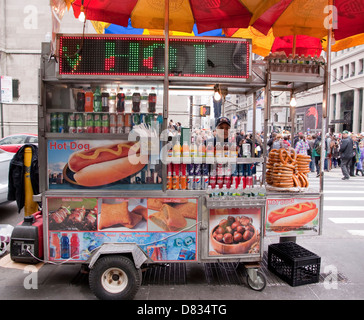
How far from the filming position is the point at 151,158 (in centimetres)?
413

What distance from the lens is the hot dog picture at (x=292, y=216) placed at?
4430mm

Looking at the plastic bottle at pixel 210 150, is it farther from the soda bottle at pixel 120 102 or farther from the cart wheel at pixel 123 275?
the cart wheel at pixel 123 275

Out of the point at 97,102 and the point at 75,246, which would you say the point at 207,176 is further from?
the point at 75,246

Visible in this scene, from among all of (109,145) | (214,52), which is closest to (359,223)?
(214,52)

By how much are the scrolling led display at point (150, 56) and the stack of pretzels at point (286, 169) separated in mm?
1413

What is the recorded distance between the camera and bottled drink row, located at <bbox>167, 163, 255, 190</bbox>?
4199 millimetres

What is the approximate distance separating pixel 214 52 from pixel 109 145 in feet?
5.99

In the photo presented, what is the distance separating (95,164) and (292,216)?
2.85 m

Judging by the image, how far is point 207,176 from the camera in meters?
4.28

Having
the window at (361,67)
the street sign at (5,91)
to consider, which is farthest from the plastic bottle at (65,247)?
the window at (361,67)

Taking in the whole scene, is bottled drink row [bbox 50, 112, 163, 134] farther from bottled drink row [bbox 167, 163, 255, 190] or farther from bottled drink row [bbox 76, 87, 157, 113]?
bottled drink row [bbox 167, 163, 255, 190]

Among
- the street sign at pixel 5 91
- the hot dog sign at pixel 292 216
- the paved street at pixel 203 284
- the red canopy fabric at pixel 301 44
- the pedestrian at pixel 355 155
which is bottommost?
the paved street at pixel 203 284

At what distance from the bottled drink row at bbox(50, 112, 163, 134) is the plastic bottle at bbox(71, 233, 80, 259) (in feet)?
4.54

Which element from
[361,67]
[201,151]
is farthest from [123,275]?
[361,67]
